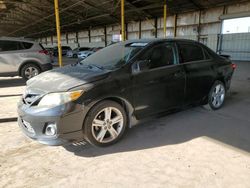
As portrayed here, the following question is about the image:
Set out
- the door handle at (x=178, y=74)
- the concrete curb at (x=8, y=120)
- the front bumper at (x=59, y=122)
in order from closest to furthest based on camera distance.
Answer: the front bumper at (x=59, y=122) → the door handle at (x=178, y=74) → the concrete curb at (x=8, y=120)

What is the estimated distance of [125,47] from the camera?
13.1 feet

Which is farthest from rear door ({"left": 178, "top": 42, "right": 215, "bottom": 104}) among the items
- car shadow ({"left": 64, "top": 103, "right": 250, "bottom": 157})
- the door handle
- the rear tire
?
the rear tire

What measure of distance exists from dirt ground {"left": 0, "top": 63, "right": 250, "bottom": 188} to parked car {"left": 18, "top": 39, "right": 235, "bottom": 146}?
0.29 meters

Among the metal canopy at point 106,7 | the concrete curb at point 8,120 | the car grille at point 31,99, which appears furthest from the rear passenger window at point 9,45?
the metal canopy at point 106,7

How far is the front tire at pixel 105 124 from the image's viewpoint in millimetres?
3018

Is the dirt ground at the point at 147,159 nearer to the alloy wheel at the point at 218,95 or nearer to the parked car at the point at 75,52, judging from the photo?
the alloy wheel at the point at 218,95

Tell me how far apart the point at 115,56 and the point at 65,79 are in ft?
3.39

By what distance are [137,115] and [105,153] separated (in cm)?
80

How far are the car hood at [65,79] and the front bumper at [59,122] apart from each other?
0.29 metres

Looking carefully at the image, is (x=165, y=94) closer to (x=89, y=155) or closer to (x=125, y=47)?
(x=125, y=47)

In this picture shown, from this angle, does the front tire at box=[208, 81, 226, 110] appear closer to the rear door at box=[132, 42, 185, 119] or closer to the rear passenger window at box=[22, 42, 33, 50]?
the rear door at box=[132, 42, 185, 119]

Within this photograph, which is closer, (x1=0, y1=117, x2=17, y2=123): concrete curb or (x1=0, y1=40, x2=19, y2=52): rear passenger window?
(x1=0, y1=117, x2=17, y2=123): concrete curb

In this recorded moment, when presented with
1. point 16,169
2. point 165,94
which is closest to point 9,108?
point 16,169

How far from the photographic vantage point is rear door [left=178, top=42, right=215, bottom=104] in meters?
4.15
